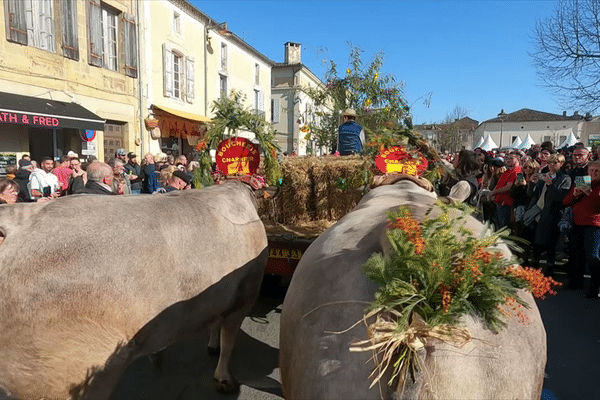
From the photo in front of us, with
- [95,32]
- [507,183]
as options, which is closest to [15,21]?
[95,32]

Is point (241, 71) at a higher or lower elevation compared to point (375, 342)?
higher

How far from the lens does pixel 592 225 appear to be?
5.91 m

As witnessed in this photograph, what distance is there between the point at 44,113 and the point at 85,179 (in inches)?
186

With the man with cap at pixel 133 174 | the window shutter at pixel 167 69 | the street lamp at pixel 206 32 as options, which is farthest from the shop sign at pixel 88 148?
the street lamp at pixel 206 32

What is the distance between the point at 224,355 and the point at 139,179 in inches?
328

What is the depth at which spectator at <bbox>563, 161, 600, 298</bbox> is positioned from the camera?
5.86m

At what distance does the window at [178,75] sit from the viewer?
1720cm

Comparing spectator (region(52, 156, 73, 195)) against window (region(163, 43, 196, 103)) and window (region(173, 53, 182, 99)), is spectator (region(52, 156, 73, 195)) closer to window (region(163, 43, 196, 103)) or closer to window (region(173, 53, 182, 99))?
window (region(163, 43, 196, 103))

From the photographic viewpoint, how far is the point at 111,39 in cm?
1457

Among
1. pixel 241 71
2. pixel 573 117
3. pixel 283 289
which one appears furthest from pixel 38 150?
pixel 573 117

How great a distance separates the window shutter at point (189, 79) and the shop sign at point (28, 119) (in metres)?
8.69

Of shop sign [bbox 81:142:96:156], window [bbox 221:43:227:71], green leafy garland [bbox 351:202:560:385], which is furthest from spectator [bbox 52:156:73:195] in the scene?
window [bbox 221:43:227:71]

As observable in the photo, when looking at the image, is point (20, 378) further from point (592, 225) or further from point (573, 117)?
point (573, 117)

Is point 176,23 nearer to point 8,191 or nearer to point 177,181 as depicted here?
point 177,181
